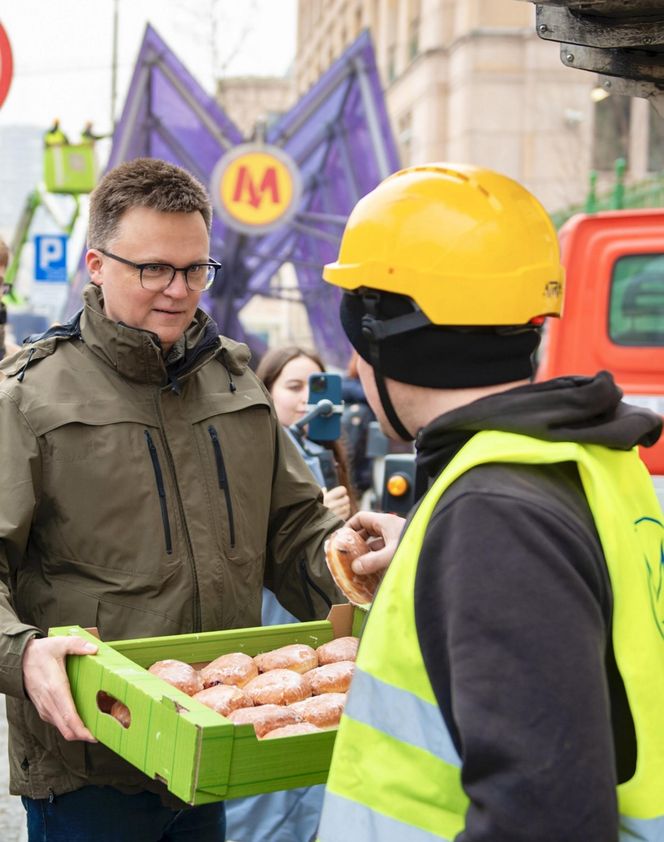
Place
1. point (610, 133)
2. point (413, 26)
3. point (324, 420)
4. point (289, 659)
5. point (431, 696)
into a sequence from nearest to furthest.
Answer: point (431, 696), point (289, 659), point (324, 420), point (610, 133), point (413, 26)

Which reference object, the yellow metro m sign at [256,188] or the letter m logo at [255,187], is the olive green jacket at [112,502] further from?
the letter m logo at [255,187]

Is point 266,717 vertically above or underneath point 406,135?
underneath

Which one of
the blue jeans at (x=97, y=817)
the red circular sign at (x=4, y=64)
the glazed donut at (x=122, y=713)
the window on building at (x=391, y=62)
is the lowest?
the blue jeans at (x=97, y=817)

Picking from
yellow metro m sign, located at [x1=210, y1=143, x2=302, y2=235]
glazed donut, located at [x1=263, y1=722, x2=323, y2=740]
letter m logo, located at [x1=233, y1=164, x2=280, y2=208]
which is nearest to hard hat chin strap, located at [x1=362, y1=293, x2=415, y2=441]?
glazed donut, located at [x1=263, y1=722, x2=323, y2=740]

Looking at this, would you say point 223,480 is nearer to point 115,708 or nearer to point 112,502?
point 112,502

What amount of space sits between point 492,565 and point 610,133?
101 feet

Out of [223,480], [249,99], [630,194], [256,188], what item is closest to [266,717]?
[223,480]

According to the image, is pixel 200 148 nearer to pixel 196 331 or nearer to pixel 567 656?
pixel 196 331

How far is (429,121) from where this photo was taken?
33031 millimetres

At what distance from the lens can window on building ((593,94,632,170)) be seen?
29.6 m

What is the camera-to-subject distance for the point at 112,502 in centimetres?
262

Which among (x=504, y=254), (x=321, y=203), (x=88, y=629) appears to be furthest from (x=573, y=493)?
(x=321, y=203)

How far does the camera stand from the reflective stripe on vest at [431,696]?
154 cm

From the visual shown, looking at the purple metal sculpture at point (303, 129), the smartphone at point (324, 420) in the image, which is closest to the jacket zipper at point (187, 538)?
the smartphone at point (324, 420)
